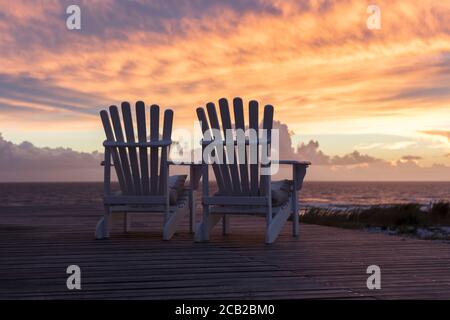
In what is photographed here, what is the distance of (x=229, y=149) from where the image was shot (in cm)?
521

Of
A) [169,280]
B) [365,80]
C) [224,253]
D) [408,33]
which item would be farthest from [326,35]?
[169,280]

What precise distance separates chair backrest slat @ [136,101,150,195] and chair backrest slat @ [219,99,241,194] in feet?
2.57

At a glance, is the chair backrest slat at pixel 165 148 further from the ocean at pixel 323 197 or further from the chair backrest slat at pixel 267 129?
the ocean at pixel 323 197

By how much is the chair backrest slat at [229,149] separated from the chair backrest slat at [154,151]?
0.69 m

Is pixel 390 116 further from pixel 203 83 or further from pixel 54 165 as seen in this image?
pixel 54 165

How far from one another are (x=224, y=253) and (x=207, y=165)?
3.33 feet

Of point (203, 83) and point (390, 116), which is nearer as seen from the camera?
point (203, 83)

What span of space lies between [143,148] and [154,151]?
0.35 feet

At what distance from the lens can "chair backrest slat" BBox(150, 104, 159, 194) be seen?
5504mm

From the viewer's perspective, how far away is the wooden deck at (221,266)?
293cm

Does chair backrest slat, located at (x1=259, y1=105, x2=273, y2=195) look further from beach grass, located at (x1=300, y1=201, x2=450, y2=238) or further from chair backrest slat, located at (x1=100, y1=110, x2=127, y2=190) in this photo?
beach grass, located at (x1=300, y1=201, x2=450, y2=238)

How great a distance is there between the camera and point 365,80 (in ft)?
40.6

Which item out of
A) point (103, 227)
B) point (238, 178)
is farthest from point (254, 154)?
point (103, 227)

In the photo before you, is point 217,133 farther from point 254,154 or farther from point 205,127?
point 254,154
